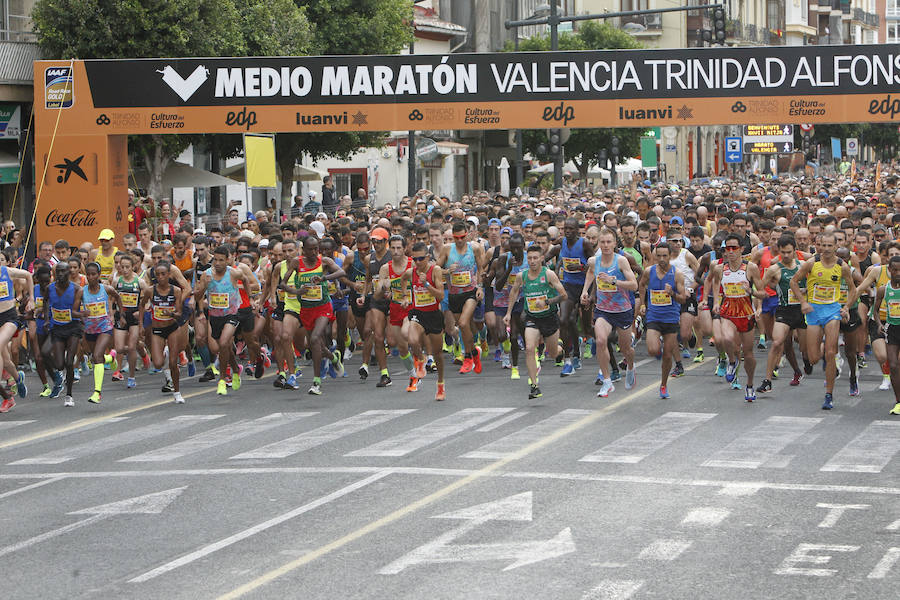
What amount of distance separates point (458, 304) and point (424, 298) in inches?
64.0

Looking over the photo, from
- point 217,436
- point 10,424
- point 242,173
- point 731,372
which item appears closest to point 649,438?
point 731,372

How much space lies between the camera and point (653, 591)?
324 inches

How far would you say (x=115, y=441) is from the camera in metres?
14.1

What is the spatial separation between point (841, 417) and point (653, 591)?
698 cm

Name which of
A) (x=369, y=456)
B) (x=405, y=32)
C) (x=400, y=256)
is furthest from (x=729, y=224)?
(x=405, y=32)

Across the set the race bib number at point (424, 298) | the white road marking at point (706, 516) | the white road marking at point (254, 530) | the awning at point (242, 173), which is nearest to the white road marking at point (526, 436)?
the white road marking at point (254, 530)

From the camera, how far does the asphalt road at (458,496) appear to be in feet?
28.4

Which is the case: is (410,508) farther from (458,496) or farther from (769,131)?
(769,131)

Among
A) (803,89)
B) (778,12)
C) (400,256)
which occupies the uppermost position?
(778,12)

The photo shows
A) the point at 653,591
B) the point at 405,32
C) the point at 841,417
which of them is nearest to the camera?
the point at 653,591

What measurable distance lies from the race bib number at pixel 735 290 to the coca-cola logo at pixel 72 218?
11.7m

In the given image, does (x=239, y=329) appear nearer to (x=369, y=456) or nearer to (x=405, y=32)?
(x=369, y=456)

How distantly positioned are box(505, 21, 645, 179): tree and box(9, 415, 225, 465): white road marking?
146ft

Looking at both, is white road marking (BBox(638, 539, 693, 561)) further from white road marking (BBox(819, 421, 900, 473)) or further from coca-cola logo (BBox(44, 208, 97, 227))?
coca-cola logo (BBox(44, 208, 97, 227))
